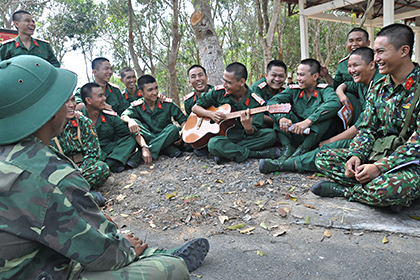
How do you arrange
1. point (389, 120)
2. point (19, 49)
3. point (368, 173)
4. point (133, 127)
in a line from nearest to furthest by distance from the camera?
point (368, 173)
point (389, 120)
point (133, 127)
point (19, 49)

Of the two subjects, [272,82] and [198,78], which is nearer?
[272,82]

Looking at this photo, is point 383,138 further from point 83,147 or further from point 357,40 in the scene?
point 83,147

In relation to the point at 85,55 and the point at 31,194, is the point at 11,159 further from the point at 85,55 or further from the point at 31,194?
the point at 85,55

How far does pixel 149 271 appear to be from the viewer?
1624mm

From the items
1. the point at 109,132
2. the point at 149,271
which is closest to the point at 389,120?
the point at 149,271

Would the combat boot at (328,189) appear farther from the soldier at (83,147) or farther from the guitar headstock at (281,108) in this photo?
the soldier at (83,147)

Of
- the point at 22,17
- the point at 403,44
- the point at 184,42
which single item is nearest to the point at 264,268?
Answer: the point at 403,44

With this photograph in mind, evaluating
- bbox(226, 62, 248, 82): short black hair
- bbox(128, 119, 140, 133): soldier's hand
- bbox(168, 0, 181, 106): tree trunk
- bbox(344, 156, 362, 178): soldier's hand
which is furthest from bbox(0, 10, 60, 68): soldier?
bbox(344, 156, 362, 178): soldier's hand

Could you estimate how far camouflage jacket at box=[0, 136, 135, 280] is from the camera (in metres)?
1.27

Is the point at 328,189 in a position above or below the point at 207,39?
below

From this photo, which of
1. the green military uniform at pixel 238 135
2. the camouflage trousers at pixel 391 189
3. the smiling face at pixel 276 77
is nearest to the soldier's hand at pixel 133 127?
the green military uniform at pixel 238 135

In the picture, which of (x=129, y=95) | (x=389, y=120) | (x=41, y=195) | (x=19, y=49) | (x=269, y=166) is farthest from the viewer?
(x=129, y=95)

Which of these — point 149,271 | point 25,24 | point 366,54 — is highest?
point 25,24

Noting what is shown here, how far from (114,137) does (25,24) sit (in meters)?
2.80
